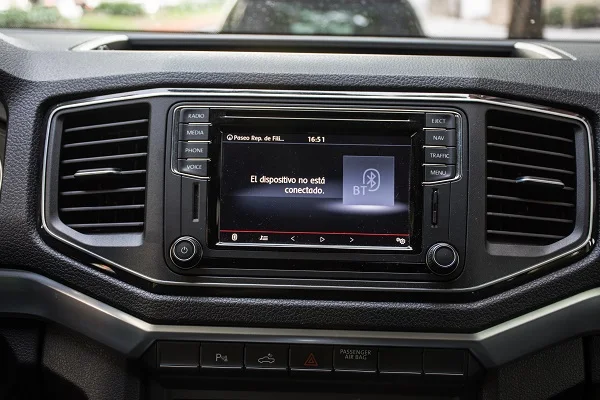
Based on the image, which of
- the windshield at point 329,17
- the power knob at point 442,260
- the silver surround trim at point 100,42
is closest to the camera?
→ the power knob at point 442,260

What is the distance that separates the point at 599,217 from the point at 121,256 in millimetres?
1007

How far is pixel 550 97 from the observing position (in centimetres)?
141

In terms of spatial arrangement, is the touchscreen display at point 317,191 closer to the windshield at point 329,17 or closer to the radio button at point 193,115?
the radio button at point 193,115

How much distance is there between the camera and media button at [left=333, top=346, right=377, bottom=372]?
4.58 feet

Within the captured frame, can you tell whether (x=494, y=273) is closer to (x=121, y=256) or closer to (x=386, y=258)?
(x=386, y=258)

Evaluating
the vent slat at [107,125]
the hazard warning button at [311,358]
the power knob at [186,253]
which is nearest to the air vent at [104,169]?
the vent slat at [107,125]

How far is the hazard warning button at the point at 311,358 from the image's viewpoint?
140cm

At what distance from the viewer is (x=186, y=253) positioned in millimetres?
1370

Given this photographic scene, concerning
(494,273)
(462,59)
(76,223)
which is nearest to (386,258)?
(494,273)

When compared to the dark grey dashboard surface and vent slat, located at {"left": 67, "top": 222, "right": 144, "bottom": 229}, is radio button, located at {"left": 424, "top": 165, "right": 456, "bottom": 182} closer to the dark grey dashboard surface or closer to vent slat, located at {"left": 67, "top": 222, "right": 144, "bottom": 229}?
the dark grey dashboard surface

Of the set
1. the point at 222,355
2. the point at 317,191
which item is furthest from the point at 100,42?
the point at 222,355

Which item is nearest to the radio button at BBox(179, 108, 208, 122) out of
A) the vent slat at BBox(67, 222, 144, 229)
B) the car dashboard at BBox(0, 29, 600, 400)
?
the car dashboard at BBox(0, 29, 600, 400)

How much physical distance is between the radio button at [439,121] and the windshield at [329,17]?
53cm

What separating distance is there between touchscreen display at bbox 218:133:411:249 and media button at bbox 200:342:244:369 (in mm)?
222
